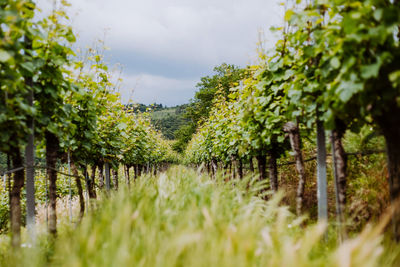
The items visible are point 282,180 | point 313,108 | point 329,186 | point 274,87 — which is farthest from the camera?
point 282,180

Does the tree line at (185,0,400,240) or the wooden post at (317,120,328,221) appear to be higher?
the tree line at (185,0,400,240)

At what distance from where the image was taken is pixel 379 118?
107 inches

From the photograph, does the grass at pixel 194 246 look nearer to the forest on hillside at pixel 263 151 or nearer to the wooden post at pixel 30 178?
the forest on hillside at pixel 263 151

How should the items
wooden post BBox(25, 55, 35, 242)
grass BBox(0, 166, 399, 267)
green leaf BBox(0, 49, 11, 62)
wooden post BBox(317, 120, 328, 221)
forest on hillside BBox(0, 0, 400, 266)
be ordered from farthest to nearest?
wooden post BBox(317, 120, 328, 221) < wooden post BBox(25, 55, 35, 242) < green leaf BBox(0, 49, 11, 62) < forest on hillside BBox(0, 0, 400, 266) < grass BBox(0, 166, 399, 267)

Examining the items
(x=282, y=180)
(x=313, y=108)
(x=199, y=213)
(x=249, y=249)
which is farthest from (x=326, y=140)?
(x=282, y=180)

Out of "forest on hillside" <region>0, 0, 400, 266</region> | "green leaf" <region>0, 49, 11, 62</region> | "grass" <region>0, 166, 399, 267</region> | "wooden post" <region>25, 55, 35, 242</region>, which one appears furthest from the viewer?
"wooden post" <region>25, 55, 35, 242</region>

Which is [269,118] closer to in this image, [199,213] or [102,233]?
[199,213]

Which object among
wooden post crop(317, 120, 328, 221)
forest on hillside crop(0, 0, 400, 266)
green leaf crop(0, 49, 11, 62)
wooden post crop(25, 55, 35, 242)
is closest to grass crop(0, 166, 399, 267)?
forest on hillside crop(0, 0, 400, 266)

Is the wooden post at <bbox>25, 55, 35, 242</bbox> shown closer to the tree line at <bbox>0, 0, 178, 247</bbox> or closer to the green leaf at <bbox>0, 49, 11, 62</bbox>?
the tree line at <bbox>0, 0, 178, 247</bbox>

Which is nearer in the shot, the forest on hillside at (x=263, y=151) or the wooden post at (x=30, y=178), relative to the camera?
the forest on hillside at (x=263, y=151)

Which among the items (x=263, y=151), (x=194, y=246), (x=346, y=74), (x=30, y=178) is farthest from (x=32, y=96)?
(x=263, y=151)

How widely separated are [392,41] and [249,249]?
1.94 metres

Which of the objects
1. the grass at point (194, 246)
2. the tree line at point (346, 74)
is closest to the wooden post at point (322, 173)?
the tree line at point (346, 74)

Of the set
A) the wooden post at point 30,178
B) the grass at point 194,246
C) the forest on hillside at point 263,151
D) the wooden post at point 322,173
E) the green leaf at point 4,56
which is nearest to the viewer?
the grass at point 194,246
